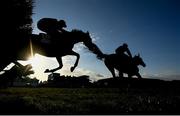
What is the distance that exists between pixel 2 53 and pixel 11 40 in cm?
65

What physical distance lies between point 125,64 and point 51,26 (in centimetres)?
676

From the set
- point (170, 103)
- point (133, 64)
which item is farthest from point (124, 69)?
point (170, 103)

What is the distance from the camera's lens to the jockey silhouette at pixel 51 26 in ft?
39.7

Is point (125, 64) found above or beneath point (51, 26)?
beneath

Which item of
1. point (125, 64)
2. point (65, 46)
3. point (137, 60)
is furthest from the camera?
point (137, 60)

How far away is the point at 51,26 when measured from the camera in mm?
12203

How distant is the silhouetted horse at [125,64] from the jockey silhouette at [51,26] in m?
4.57

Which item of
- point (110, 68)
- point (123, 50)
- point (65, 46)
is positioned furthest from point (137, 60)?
point (65, 46)

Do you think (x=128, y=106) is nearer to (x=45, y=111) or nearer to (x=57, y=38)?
(x=45, y=111)

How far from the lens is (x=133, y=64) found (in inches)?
695

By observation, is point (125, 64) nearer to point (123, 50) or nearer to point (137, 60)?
point (137, 60)

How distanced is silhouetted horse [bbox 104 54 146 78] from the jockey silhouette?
4.57 meters

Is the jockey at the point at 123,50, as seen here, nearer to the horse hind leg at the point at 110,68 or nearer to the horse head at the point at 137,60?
the horse hind leg at the point at 110,68

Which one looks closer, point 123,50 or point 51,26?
point 51,26
